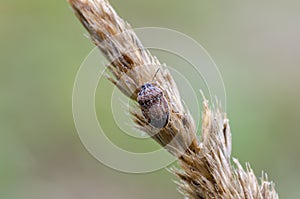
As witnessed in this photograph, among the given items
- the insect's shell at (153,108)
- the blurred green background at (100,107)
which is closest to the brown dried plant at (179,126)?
the insect's shell at (153,108)

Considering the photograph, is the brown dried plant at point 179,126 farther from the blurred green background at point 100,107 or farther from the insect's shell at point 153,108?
the blurred green background at point 100,107

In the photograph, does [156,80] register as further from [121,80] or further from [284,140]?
[284,140]

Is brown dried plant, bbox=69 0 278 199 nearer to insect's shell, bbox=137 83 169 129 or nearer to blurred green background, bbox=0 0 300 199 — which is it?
insect's shell, bbox=137 83 169 129

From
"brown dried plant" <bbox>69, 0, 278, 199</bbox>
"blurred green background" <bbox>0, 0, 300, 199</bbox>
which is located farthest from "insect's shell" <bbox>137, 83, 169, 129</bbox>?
"blurred green background" <bbox>0, 0, 300, 199</bbox>

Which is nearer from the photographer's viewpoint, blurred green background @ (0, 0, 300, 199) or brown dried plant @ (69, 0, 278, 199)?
brown dried plant @ (69, 0, 278, 199)

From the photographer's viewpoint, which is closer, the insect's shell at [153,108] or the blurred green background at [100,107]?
the insect's shell at [153,108]

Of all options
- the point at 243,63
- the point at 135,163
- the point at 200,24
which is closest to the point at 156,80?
the point at 135,163

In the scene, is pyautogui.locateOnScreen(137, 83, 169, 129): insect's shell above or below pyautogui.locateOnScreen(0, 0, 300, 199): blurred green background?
below

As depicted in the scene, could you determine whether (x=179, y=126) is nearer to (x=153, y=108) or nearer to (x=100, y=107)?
(x=153, y=108)

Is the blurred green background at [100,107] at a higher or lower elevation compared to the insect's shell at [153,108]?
higher
